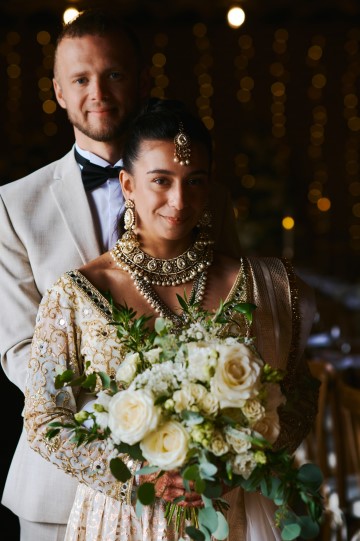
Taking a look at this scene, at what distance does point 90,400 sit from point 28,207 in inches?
28.1

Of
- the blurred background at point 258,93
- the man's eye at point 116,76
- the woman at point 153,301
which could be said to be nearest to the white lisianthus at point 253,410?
the woman at point 153,301

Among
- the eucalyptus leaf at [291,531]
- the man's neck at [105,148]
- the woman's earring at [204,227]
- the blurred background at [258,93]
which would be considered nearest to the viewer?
the eucalyptus leaf at [291,531]

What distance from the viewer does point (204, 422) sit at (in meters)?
1.74

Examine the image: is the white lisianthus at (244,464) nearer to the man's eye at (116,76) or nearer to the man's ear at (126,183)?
the man's ear at (126,183)

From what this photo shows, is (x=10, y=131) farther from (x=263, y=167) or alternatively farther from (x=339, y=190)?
(x=339, y=190)

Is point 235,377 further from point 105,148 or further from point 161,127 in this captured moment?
point 105,148

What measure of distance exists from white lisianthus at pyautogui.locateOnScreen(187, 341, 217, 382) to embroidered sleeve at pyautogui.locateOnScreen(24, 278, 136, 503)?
1.35 ft

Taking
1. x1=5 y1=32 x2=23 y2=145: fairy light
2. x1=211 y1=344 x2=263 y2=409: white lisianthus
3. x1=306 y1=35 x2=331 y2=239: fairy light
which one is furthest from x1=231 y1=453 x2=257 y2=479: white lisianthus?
x1=306 y1=35 x2=331 y2=239: fairy light

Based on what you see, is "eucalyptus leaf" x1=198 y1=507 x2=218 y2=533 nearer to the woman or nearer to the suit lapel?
the woman

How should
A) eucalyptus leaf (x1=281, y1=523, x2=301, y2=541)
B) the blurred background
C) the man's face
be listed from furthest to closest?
the blurred background < the man's face < eucalyptus leaf (x1=281, y1=523, x2=301, y2=541)

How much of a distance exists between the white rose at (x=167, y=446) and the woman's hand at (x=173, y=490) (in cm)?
18

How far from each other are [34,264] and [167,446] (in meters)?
0.98

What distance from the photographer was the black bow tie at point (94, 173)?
2652 millimetres

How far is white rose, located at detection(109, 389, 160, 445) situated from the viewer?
1714mm
